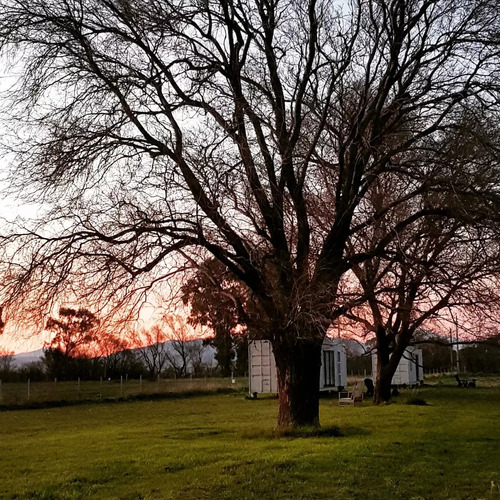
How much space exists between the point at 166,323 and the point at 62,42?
217 inches

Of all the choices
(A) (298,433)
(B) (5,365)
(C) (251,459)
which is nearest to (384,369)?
(A) (298,433)

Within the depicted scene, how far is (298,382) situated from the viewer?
14453 mm

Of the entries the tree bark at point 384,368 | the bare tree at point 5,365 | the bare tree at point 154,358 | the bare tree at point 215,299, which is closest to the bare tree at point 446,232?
the bare tree at point 215,299

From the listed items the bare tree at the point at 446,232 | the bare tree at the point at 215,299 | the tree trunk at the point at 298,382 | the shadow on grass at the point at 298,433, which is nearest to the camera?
the bare tree at the point at 446,232

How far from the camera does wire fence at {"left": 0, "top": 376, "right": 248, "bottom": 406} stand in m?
28.2

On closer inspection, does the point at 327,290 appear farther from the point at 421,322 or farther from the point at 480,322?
the point at 421,322

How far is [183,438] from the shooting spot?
1469 centimetres

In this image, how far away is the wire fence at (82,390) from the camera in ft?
92.4

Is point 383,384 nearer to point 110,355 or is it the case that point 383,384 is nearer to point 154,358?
point 110,355

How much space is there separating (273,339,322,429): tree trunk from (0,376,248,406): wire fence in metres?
15.7

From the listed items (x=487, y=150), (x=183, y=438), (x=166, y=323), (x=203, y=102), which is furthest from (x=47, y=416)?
(x=487, y=150)

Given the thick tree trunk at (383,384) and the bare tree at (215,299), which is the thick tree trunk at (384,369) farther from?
the bare tree at (215,299)

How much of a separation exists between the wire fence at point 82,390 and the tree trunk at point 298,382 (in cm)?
1574

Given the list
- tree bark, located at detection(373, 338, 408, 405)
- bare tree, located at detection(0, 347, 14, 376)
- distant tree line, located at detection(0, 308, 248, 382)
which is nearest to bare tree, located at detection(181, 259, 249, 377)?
distant tree line, located at detection(0, 308, 248, 382)
